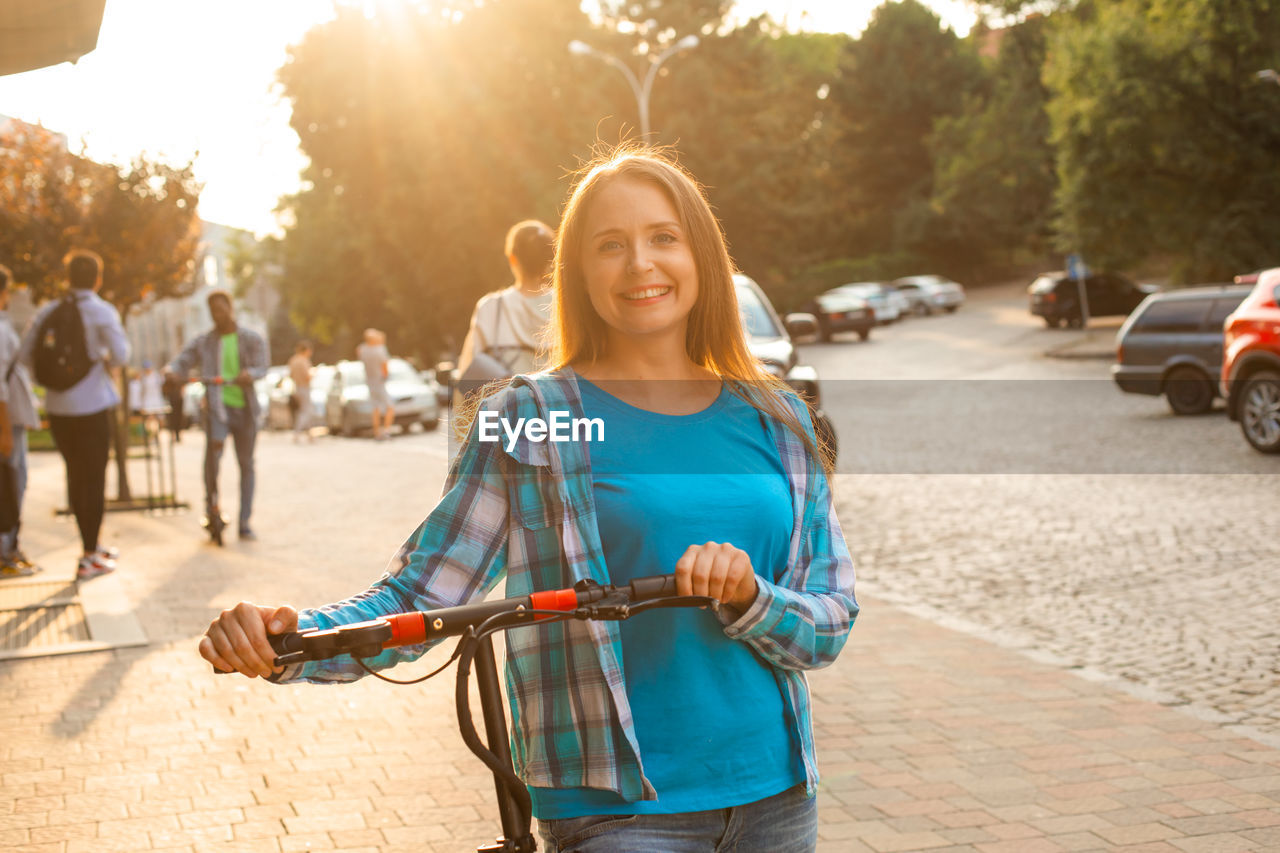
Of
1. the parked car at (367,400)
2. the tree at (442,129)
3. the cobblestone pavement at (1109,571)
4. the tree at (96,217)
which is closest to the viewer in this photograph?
the cobblestone pavement at (1109,571)

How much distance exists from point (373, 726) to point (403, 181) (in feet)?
131

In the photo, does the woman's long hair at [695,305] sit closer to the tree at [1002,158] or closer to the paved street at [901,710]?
the paved street at [901,710]

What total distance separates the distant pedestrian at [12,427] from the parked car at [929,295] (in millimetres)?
48989

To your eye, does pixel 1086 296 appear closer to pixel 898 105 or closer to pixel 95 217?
pixel 898 105

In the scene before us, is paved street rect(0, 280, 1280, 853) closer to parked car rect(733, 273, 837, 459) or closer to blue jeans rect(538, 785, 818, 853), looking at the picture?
parked car rect(733, 273, 837, 459)

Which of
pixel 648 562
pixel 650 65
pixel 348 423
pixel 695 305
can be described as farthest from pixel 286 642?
pixel 650 65

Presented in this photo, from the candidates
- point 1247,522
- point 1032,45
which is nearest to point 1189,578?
point 1247,522

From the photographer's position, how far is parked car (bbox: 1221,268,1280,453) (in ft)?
50.4

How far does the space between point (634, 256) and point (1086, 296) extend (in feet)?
153

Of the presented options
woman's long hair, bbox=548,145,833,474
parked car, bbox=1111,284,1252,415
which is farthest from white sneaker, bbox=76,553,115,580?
parked car, bbox=1111,284,1252,415

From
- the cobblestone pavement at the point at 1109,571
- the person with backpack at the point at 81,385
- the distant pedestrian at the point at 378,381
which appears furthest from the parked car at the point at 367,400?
the person with backpack at the point at 81,385

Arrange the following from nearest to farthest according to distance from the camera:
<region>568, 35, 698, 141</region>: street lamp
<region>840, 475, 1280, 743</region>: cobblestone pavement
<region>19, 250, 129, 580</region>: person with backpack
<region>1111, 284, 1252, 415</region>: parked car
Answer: <region>840, 475, 1280, 743</region>: cobblestone pavement, <region>19, 250, 129, 580</region>: person with backpack, <region>1111, 284, 1252, 415</region>: parked car, <region>568, 35, 698, 141</region>: street lamp

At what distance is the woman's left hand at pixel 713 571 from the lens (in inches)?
77.3

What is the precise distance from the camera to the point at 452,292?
4503 centimetres
